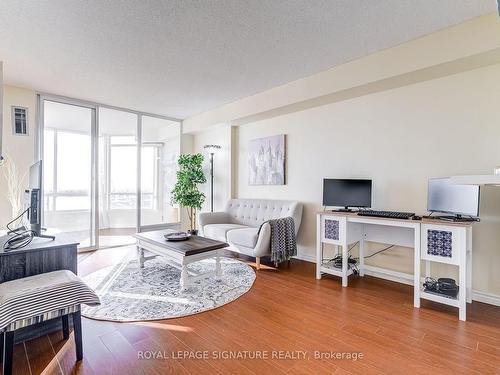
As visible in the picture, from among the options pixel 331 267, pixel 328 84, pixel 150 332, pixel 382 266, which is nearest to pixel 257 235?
pixel 331 267

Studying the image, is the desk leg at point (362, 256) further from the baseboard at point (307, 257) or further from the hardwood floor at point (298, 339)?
the baseboard at point (307, 257)

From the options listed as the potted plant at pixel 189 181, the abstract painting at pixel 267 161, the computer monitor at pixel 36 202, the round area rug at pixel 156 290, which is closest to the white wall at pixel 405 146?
the abstract painting at pixel 267 161

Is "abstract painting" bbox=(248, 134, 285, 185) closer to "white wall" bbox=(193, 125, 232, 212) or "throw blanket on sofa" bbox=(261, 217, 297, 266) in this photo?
"white wall" bbox=(193, 125, 232, 212)

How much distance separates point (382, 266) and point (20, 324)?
3506 millimetres

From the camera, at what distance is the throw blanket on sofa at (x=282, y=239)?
11.8 feet

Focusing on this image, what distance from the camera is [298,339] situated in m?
2.02

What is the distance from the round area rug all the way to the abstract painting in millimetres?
1614

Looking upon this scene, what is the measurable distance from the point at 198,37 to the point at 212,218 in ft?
9.76

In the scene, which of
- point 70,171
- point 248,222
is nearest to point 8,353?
point 248,222

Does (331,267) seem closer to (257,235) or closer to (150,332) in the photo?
(257,235)

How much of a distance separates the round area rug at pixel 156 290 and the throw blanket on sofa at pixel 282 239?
0.42 metres

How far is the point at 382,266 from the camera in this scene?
334 centimetres

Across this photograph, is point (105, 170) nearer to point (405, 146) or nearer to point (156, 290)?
point (156, 290)

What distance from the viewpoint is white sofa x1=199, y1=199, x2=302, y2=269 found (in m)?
3.63
